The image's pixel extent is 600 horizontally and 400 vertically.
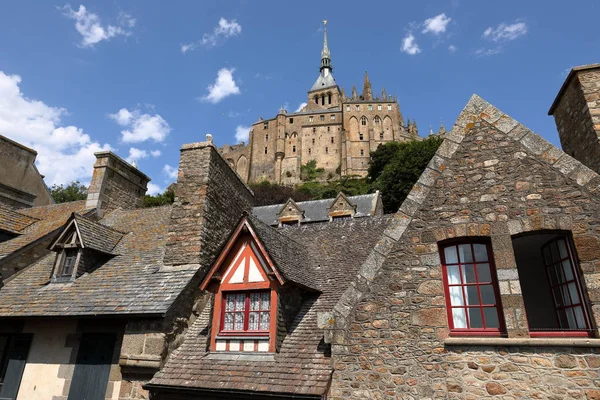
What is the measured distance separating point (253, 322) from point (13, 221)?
9980 mm

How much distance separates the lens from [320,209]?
2695 centimetres

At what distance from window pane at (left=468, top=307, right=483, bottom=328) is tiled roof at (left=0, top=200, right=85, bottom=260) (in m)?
11.2

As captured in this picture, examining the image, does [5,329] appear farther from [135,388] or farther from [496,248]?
[496,248]

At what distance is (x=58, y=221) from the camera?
11898mm

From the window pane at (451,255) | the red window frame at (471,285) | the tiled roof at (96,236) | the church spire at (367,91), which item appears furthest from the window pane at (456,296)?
the church spire at (367,91)

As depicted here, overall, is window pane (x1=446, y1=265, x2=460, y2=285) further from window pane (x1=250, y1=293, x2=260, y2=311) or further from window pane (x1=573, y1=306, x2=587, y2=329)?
window pane (x1=250, y1=293, x2=260, y2=311)

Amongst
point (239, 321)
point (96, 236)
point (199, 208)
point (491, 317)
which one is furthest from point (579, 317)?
point (96, 236)

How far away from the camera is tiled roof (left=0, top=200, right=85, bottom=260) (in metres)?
10.5

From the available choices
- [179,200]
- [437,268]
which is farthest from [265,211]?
[437,268]

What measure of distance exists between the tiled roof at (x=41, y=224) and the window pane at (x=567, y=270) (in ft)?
41.2

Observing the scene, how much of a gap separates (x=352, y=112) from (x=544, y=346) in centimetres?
8250

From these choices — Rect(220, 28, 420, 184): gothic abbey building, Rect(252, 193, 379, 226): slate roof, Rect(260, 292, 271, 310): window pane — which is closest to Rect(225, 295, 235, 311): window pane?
Rect(260, 292, 271, 310): window pane

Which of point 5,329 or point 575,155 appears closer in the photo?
point 575,155

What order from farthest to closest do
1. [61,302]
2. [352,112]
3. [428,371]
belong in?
[352,112] → [61,302] → [428,371]
